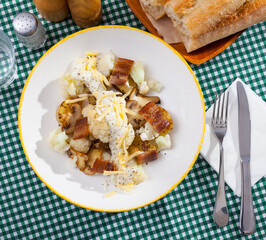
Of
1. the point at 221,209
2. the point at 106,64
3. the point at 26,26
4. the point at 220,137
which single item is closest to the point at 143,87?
the point at 106,64

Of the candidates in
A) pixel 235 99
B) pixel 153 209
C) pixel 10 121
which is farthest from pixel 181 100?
pixel 10 121

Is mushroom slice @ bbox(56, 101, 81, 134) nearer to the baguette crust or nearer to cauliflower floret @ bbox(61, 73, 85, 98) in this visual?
cauliflower floret @ bbox(61, 73, 85, 98)

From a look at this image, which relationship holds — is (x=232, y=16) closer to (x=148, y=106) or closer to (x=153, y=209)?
(x=148, y=106)

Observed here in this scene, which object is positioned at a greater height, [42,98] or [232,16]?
[232,16]

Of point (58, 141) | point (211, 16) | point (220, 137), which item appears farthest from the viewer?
point (220, 137)

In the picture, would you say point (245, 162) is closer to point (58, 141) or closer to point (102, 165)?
point (102, 165)

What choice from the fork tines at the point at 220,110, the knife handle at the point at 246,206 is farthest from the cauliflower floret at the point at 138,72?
the knife handle at the point at 246,206
